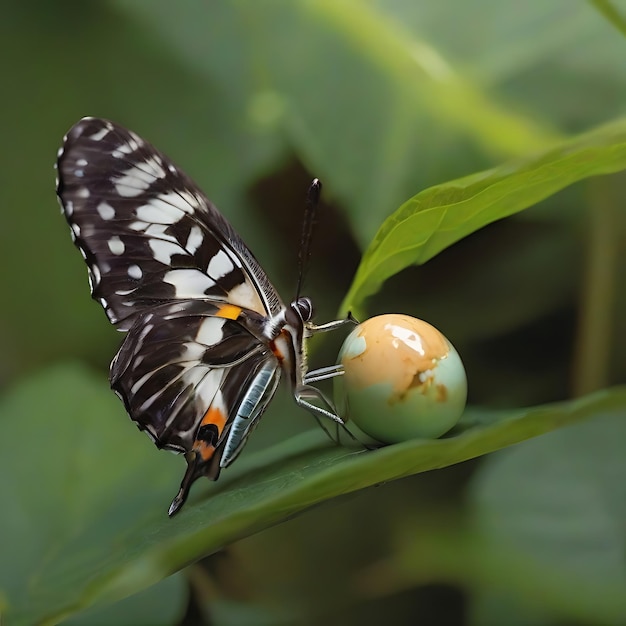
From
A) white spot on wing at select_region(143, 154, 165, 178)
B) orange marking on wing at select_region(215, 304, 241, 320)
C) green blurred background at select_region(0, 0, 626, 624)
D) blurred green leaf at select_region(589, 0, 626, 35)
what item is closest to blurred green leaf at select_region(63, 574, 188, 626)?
green blurred background at select_region(0, 0, 626, 624)

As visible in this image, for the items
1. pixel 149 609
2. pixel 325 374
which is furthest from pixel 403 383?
pixel 149 609

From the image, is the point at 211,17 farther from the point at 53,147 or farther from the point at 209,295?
the point at 209,295

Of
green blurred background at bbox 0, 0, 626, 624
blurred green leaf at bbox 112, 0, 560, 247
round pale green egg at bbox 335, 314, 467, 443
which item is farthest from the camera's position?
blurred green leaf at bbox 112, 0, 560, 247

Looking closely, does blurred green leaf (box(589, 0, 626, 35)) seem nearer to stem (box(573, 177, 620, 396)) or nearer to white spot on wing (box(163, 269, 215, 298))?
stem (box(573, 177, 620, 396))

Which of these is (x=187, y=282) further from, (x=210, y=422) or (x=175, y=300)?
(x=210, y=422)

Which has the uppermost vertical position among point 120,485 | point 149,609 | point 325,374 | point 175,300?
point 175,300

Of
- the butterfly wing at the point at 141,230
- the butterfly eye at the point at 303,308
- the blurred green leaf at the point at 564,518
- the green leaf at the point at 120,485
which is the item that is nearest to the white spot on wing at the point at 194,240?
the butterfly wing at the point at 141,230
